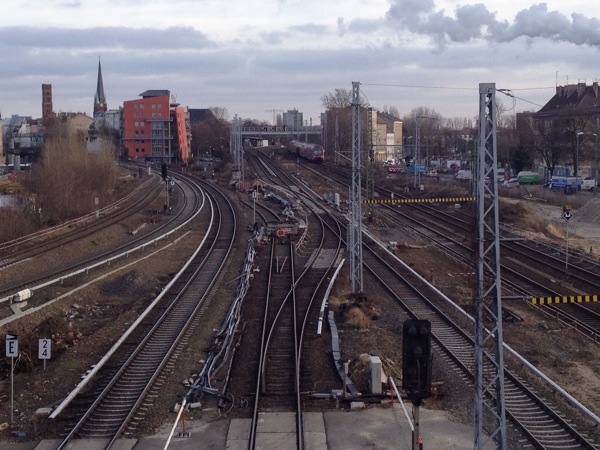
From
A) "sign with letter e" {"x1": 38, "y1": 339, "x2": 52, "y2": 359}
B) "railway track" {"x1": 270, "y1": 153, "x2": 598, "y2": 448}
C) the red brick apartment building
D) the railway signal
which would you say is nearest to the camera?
the railway signal

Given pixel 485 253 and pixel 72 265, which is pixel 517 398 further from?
pixel 72 265

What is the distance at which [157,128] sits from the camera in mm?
88562

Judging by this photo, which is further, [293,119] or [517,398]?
[293,119]

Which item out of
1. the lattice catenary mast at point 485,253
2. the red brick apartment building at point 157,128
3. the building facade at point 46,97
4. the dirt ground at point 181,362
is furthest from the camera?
the building facade at point 46,97

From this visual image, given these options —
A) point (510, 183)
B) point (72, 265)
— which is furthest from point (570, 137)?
point (72, 265)

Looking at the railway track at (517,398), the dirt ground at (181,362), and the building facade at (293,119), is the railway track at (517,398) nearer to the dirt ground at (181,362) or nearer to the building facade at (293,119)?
the dirt ground at (181,362)

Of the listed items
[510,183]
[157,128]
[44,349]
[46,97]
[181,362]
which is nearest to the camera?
[44,349]

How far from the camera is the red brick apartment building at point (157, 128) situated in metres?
88.2

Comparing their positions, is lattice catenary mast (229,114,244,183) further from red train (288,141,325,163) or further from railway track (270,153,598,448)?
railway track (270,153,598,448)

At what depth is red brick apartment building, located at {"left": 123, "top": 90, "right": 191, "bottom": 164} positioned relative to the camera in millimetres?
88250

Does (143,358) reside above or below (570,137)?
below

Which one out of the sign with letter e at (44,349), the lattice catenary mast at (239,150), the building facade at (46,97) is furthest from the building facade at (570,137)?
the building facade at (46,97)

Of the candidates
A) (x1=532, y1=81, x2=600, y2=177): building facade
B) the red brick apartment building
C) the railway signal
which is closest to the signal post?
the railway signal

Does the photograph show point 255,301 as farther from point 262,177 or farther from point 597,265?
point 262,177
